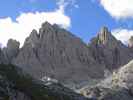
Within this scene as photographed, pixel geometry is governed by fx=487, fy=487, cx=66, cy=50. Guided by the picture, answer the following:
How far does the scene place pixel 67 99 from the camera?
17538 centimetres

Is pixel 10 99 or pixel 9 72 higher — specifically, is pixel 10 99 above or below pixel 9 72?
below

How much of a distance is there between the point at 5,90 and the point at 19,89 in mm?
10531

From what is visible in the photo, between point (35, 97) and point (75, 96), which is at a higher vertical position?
point (75, 96)

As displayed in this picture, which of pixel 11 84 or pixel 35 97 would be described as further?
pixel 35 97

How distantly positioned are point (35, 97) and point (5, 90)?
24.6 meters

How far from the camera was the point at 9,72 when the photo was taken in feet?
443

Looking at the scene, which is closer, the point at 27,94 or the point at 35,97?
the point at 27,94

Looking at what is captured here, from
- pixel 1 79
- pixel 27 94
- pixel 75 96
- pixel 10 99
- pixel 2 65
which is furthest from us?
pixel 75 96

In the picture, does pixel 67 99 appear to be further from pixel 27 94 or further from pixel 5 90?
pixel 5 90

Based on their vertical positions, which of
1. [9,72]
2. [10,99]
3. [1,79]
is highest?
[9,72]

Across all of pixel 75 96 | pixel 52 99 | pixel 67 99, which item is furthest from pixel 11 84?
pixel 75 96

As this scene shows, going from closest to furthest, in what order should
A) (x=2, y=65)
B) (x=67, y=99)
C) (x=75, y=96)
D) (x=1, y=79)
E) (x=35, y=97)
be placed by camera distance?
1. (x=1, y=79)
2. (x=35, y=97)
3. (x=2, y=65)
4. (x=67, y=99)
5. (x=75, y=96)

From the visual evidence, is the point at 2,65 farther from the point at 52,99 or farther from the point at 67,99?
the point at 67,99

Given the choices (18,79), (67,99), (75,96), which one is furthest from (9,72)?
(75,96)
